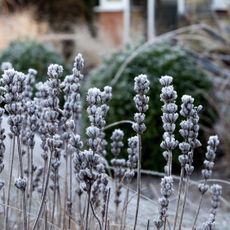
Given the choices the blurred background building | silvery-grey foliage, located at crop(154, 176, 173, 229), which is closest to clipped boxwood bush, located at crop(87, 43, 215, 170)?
the blurred background building

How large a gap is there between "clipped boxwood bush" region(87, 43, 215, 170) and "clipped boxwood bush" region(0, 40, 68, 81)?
7.45ft

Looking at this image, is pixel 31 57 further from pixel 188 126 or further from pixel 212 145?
pixel 188 126

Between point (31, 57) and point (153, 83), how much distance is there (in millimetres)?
3132

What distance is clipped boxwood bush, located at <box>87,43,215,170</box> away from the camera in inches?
232

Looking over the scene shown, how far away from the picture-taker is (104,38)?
12742mm

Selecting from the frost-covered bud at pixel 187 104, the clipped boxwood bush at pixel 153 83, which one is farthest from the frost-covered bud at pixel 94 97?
the clipped boxwood bush at pixel 153 83

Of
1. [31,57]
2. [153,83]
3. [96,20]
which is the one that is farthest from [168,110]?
[96,20]

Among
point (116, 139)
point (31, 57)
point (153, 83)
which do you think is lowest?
point (31, 57)

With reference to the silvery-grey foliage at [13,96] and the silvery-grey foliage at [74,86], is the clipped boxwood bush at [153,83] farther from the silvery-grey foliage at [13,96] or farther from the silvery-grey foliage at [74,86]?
the silvery-grey foliage at [13,96]

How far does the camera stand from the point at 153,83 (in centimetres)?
588

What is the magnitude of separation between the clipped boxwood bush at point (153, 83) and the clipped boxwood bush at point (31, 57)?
7.45 ft

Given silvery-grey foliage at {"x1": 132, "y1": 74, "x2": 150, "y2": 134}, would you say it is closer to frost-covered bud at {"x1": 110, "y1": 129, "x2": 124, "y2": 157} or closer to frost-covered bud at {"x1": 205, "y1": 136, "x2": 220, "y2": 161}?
frost-covered bud at {"x1": 205, "y1": 136, "x2": 220, "y2": 161}

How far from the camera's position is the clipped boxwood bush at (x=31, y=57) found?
27.6 ft

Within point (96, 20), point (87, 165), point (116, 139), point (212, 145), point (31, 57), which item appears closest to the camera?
point (87, 165)
